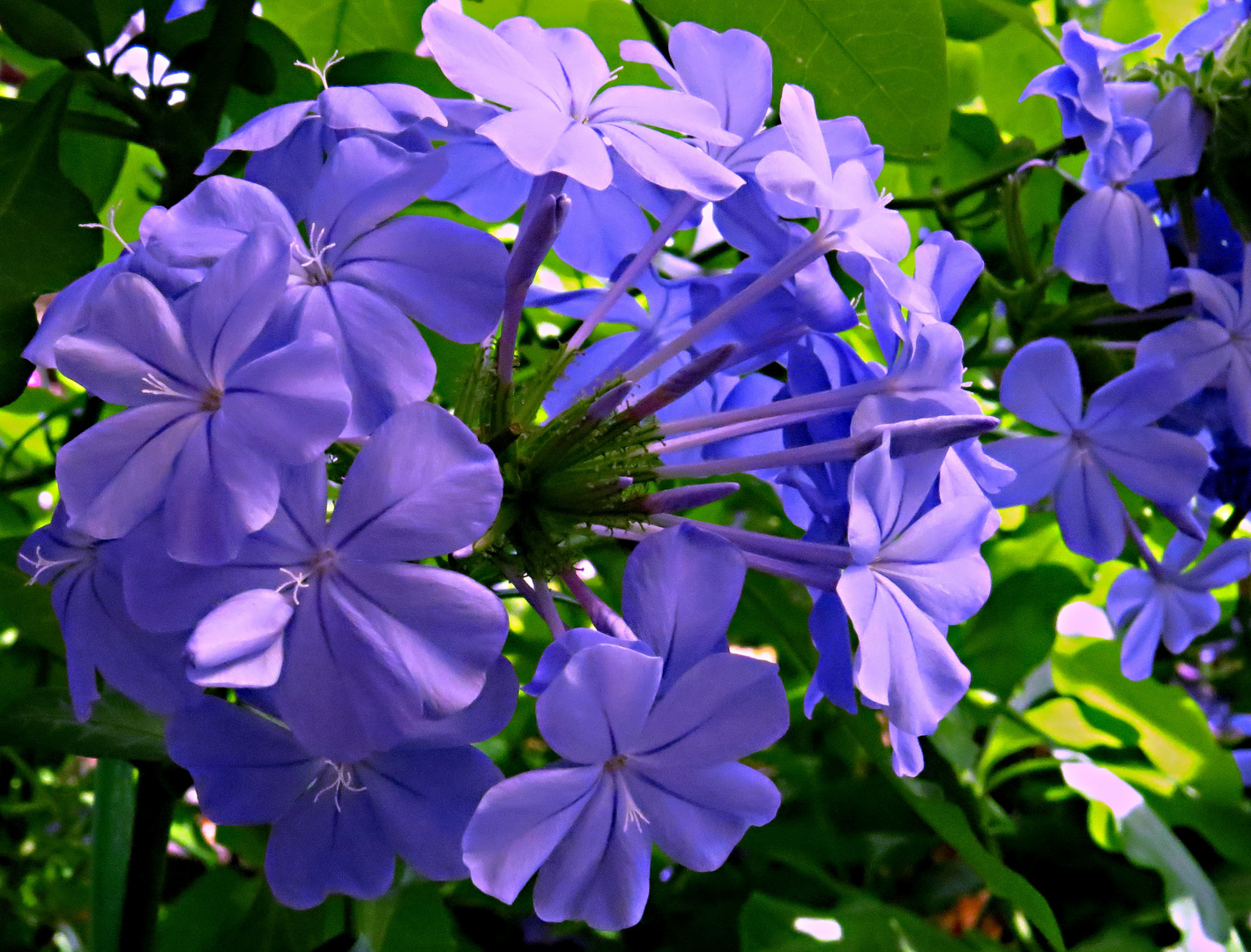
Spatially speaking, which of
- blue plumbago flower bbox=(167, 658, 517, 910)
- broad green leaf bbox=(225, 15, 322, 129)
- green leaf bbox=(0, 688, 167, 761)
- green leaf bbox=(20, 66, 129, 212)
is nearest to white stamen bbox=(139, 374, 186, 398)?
blue plumbago flower bbox=(167, 658, 517, 910)

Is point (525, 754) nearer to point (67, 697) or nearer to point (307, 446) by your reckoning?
point (67, 697)

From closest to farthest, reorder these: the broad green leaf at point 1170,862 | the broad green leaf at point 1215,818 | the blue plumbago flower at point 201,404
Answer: the blue plumbago flower at point 201,404 → the broad green leaf at point 1170,862 → the broad green leaf at point 1215,818

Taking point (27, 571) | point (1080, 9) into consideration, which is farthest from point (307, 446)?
point (1080, 9)

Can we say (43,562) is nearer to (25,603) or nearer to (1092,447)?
(25,603)

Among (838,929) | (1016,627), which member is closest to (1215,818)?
(1016,627)

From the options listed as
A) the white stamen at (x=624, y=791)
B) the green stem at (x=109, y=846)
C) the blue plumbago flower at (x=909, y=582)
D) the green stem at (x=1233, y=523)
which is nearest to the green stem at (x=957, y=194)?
the green stem at (x=1233, y=523)

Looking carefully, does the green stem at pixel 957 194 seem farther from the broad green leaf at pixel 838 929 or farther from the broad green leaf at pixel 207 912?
the broad green leaf at pixel 207 912
